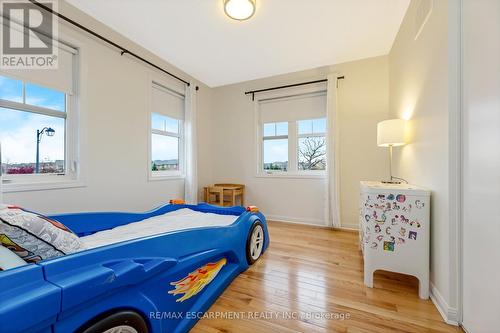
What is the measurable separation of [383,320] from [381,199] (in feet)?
2.60

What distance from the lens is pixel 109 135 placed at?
2303 millimetres

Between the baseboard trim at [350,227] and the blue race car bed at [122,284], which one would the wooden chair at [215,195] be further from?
the baseboard trim at [350,227]

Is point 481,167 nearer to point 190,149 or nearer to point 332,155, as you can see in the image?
point 332,155

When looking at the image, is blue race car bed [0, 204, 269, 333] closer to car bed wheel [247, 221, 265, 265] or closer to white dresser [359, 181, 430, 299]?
car bed wheel [247, 221, 265, 265]

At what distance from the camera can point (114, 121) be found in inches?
92.5

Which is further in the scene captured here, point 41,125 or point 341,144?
point 341,144

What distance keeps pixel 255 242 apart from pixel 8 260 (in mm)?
1729

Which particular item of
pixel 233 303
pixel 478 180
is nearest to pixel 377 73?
pixel 478 180

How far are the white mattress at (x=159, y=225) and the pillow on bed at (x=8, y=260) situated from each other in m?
0.49

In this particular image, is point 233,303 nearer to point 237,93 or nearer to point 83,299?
point 83,299

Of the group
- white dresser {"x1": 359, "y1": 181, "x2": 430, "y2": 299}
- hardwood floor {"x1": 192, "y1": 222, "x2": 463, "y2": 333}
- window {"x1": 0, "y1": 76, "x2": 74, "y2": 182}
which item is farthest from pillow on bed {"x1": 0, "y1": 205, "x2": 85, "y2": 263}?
white dresser {"x1": 359, "y1": 181, "x2": 430, "y2": 299}

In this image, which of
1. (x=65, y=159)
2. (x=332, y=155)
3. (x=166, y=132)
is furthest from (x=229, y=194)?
(x=65, y=159)

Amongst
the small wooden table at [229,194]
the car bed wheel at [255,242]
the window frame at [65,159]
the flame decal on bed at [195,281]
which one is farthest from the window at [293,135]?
the window frame at [65,159]

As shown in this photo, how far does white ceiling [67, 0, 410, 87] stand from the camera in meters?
2.02
